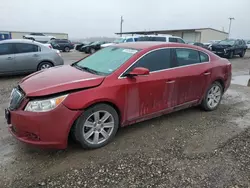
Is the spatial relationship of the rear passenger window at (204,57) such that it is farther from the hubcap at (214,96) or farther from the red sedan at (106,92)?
the hubcap at (214,96)

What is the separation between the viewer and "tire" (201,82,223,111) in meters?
4.58

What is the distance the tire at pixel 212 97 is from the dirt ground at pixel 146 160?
0.64 m

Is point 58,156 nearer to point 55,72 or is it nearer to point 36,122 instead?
point 36,122

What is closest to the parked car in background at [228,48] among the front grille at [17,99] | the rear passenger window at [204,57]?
the rear passenger window at [204,57]

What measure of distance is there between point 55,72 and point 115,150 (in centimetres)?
157

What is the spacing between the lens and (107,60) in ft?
A: 12.1

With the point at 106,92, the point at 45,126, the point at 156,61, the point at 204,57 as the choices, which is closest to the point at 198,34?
the point at 204,57

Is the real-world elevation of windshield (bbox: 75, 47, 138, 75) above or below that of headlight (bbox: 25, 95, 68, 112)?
above

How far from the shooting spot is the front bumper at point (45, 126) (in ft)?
8.65

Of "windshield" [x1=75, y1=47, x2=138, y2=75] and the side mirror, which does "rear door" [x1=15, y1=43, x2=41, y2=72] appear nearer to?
"windshield" [x1=75, y1=47, x2=138, y2=75]

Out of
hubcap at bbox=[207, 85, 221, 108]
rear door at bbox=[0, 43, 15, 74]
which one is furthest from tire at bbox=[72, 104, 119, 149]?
rear door at bbox=[0, 43, 15, 74]

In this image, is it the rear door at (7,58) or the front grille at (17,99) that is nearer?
the front grille at (17,99)

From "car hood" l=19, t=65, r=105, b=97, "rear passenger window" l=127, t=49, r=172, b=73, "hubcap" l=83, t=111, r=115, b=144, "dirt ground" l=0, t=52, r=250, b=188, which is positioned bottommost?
"dirt ground" l=0, t=52, r=250, b=188

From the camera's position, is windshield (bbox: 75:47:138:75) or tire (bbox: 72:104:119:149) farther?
windshield (bbox: 75:47:138:75)
